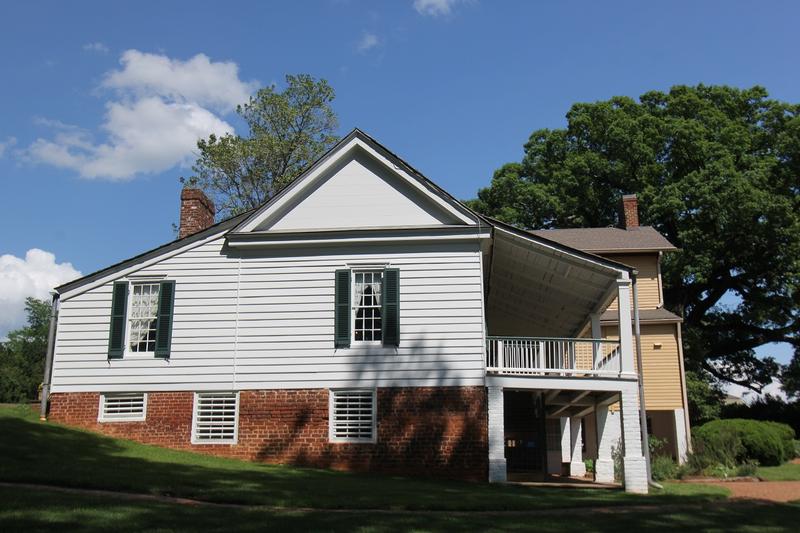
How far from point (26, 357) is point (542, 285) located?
61434 mm

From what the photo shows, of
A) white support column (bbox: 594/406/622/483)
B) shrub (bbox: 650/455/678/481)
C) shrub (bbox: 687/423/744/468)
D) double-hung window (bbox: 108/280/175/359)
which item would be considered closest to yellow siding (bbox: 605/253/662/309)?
shrub (bbox: 687/423/744/468)

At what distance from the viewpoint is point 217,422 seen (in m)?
17.5

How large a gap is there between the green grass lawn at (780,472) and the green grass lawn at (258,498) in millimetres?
5696

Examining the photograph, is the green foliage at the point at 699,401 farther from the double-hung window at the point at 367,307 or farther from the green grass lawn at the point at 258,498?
the double-hung window at the point at 367,307

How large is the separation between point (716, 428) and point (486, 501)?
17.2m

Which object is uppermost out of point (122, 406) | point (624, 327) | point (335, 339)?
point (624, 327)

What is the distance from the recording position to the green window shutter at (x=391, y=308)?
17.2 meters

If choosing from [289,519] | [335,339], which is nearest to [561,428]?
[335,339]

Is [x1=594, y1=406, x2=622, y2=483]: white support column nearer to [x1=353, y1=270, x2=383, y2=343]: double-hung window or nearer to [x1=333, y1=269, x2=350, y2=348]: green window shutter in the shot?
[x1=353, y1=270, x2=383, y2=343]: double-hung window

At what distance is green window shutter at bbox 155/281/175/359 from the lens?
17.7 meters

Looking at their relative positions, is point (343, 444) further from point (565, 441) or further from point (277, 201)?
point (565, 441)

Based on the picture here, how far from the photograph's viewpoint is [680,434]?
26.8 m

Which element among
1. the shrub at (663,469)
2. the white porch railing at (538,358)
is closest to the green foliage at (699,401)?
the shrub at (663,469)

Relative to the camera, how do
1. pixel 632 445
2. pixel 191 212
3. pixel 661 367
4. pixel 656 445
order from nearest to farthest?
pixel 632 445, pixel 191 212, pixel 656 445, pixel 661 367
